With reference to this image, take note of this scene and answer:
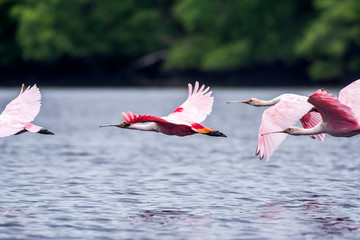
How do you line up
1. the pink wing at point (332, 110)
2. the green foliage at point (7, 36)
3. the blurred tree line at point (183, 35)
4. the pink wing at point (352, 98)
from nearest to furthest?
the pink wing at point (332, 110) → the pink wing at point (352, 98) → the blurred tree line at point (183, 35) → the green foliage at point (7, 36)

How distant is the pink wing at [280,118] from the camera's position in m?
14.6

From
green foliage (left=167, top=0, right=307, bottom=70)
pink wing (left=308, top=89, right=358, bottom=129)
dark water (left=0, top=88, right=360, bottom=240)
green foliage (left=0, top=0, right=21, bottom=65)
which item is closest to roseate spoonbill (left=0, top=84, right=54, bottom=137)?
dark water (left=0, top=88, right=360, bottom=240)

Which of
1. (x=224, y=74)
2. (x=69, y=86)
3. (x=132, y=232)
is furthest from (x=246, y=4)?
(x=132, y=232)

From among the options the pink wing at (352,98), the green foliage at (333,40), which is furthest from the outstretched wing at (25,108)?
the green foliage at (333,40)

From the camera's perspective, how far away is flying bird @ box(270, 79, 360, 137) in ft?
42.0

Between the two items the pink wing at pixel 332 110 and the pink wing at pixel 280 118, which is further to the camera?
the pink wing at pixel 280 118

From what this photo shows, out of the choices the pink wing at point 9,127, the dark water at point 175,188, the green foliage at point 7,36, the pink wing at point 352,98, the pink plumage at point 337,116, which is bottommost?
the dark water at point 175,188

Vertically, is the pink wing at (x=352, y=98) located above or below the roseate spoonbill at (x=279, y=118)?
above

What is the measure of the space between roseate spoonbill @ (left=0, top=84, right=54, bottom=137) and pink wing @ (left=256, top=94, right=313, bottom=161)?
3382mm

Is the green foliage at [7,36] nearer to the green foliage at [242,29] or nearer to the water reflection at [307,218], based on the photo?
the green foliage at [242,29]

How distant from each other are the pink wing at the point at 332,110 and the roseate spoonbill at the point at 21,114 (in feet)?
13.5

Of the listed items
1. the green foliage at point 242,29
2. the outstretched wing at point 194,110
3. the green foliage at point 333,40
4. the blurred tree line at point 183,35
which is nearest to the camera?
the outstretched wing at point 194,110

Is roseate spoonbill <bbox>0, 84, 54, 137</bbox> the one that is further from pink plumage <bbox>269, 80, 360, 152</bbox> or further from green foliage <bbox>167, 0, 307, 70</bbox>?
green foliage <bbox>167, 0, 307, 70</bbox>

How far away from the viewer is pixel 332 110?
1327 cm
